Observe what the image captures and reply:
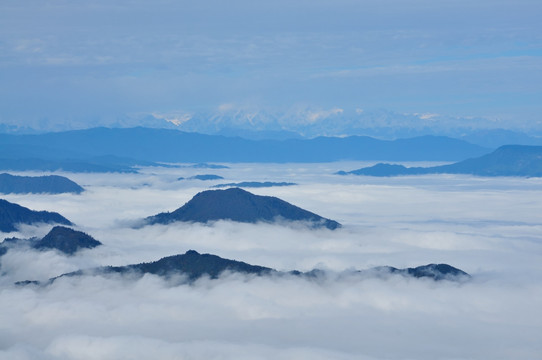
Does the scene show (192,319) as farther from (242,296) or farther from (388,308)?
(388,308)

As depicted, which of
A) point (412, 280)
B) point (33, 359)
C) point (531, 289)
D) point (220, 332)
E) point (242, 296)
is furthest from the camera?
point (531, 289)

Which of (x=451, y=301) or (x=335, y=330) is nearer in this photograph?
(x=335, y=330)

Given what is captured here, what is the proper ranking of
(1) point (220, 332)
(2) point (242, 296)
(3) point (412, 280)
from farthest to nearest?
(3) point (412, 280) < (2) point (242, 296) < (1) point (220, 332)

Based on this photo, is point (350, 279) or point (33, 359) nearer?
point (33, 359)

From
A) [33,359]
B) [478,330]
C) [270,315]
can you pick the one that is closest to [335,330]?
[270,315]

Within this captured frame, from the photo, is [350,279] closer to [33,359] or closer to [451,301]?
[451,301]

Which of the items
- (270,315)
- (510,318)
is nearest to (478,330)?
(510,318)

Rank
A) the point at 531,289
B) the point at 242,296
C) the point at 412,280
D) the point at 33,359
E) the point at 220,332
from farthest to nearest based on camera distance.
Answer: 1. the point at 531,289
2. the point at 412,280
3. the point at 242,296
4. the point at 220,332
5. the point at 33,359

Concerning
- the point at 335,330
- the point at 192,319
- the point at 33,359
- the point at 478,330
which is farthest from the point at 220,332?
the point at 478,330

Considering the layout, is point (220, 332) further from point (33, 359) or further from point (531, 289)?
point (531, 289)
